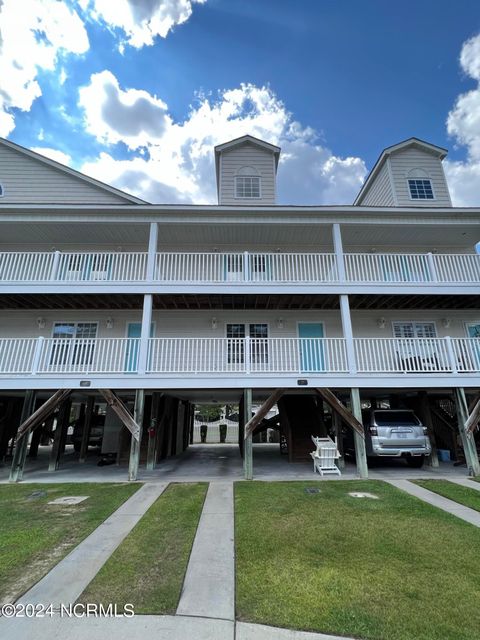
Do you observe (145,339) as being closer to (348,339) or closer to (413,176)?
(348,339)

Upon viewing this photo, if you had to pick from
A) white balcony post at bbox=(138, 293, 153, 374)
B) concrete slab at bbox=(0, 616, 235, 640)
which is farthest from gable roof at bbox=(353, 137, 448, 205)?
concrete slab at bbox=(0, 616, 235, 640)

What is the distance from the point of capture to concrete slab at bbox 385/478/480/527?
18.9 ft

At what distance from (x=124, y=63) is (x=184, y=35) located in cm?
292

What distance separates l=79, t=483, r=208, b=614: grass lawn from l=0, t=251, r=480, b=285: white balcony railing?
694 cm

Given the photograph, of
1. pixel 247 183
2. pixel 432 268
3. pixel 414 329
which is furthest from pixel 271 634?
pixel 247 183

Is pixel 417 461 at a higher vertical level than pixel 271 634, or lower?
higher

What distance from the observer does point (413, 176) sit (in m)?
14.4

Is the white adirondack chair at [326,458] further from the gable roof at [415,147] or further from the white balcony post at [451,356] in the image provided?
the gable roof at [415,147]

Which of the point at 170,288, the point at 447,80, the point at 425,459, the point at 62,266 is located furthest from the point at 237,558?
the point at 447,80

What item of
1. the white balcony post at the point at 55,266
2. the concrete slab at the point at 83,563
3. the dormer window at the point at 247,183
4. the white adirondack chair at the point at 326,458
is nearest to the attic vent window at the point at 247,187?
the dormer window at the point at 247,183

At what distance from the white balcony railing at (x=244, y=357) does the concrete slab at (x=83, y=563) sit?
453 cm

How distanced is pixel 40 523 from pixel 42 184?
41.8ft

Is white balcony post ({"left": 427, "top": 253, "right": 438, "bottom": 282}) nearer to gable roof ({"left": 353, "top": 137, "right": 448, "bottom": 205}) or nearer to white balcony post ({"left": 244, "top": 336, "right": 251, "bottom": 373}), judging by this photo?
gable roof ({"left": 353, "top": 137, "right": 448, "bottom": 205})

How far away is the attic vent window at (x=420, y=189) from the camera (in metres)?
14.2
